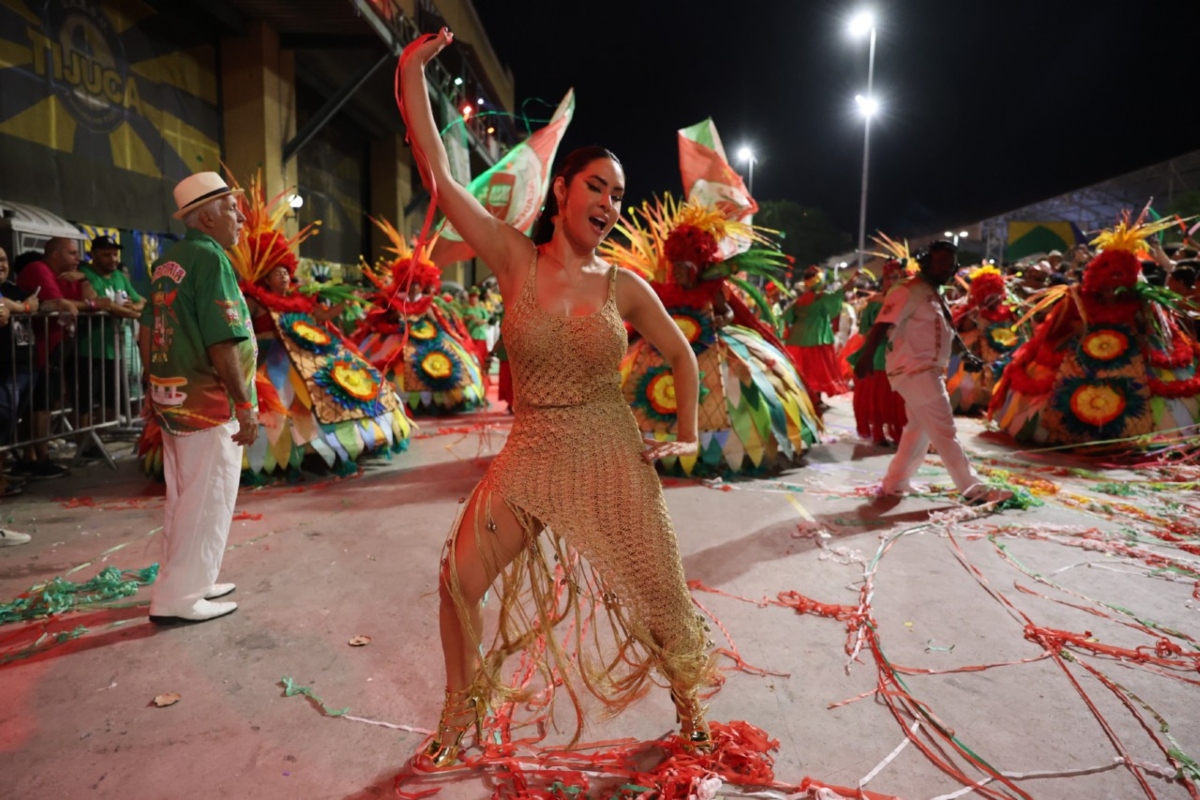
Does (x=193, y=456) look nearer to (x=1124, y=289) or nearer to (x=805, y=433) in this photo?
(x=805, y=433)

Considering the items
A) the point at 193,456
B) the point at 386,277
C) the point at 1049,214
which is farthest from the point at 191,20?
the point at 1049,214

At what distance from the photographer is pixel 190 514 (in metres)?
3.17

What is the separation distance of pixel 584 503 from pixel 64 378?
6.08 metres

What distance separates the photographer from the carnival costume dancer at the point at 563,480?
2068 mm

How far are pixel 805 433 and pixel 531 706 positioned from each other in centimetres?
444

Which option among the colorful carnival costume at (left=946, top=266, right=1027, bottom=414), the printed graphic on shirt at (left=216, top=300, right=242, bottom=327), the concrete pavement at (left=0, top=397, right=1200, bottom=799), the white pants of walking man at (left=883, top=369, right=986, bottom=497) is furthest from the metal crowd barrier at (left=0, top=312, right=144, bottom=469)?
the colorful carnival costume at (left=946, top=266, right=1027, bottom=414)

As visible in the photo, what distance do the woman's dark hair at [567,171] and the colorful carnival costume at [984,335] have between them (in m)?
7.86

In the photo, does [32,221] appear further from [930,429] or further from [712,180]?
[930,429]

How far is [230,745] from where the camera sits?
232cm

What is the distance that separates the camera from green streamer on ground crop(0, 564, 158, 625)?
334 cm

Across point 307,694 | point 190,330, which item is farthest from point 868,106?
point 307,694

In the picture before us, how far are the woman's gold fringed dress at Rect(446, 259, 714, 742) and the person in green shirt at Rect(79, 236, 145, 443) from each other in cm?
594

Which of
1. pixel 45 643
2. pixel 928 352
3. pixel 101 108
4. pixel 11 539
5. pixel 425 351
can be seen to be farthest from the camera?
pixel 425 351

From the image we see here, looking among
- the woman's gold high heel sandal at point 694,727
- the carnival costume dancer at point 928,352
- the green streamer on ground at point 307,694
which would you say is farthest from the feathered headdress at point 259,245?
the woman's gold high heel sandal at point 694,727
